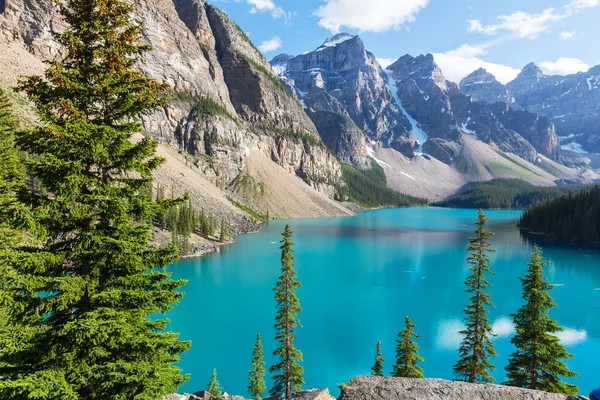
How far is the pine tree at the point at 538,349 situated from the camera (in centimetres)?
1752

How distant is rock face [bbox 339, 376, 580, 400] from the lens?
27.0 ft

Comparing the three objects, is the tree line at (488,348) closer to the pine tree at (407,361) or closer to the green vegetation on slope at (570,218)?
the pine tree at (407,361)

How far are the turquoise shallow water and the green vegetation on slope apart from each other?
1460cm

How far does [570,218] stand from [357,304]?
99.9 meters

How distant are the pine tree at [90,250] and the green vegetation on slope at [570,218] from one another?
431 feet

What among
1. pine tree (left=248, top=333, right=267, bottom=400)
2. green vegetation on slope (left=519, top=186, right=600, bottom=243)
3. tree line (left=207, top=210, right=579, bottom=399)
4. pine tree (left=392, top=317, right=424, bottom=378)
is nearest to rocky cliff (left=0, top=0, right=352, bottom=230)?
green vegetation on slope (left=519, top=186, right=600, bottom=243)

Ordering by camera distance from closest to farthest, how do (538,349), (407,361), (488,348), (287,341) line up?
1. (538,349)
2. (407,361)
3. (488,348)
4. (287,341)

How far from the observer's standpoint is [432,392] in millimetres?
8391

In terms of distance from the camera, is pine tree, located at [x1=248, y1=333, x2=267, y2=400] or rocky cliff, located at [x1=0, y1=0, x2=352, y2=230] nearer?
pine tree, located at [x1=248, y1=333, x2=267, y2=400]

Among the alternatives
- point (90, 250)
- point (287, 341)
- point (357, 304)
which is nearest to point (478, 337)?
point (287, 341)

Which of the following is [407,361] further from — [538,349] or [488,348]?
[538,349]

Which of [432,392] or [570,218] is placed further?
[570,218]

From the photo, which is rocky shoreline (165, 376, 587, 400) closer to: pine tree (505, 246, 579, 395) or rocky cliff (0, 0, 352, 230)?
pine tree (505, 246, 579, 395)

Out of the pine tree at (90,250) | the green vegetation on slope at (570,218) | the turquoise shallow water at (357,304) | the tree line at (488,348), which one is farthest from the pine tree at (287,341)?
the green vegetation on slope at (570,218)
